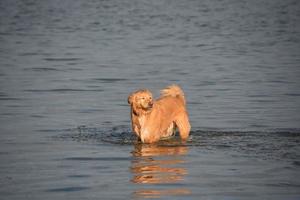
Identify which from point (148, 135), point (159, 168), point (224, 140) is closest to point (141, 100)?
point (148, 135)

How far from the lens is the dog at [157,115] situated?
43.9 ft

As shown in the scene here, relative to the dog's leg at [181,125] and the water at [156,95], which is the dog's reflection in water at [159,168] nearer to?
the water at [156,95]

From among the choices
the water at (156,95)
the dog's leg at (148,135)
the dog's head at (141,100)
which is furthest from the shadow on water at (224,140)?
the dog's head at (141,100)

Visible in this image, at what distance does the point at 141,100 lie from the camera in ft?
43.7

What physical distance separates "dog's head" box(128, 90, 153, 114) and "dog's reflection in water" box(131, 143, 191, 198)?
623 millimetres

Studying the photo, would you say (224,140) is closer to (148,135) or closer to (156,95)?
(148,135)

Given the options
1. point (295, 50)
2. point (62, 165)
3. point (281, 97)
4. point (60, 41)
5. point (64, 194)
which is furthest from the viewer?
point (60, 41)

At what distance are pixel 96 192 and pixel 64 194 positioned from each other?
15.2 inches

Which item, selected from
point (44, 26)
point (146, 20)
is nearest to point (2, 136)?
point (44, 26)

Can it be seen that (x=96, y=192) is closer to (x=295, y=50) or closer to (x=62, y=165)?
(x=62, y=165)

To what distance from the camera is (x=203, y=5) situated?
56.6m

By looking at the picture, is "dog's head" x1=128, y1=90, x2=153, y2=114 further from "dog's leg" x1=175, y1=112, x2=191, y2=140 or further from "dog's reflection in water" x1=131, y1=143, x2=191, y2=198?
"dog's leg" x1=175, y1=112, x2=191, y2=140

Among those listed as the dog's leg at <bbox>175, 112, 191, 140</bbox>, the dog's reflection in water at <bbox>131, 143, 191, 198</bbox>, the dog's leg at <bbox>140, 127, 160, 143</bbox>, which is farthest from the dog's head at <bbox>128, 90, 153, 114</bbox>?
the dog's leg at <bbox>175, 112, 191, 140</bbox>

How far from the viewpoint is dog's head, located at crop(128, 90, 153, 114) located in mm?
13250
